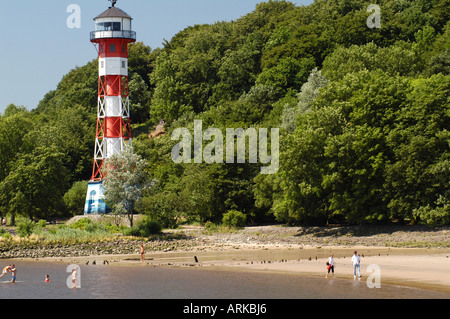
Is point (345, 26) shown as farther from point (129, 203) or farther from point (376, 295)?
point (376, 295)

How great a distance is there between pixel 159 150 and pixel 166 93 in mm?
16494

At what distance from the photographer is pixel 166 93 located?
121 meters

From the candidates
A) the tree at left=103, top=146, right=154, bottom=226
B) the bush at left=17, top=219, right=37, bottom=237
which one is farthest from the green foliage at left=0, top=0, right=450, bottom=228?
the bush at left=17, top=219, right=37, bottom=237

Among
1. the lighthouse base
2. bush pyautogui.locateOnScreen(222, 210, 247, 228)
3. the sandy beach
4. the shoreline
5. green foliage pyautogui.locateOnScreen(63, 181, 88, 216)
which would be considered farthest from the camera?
green foliage pyautogui.locateOnScreen(63, 181, 88, 216)

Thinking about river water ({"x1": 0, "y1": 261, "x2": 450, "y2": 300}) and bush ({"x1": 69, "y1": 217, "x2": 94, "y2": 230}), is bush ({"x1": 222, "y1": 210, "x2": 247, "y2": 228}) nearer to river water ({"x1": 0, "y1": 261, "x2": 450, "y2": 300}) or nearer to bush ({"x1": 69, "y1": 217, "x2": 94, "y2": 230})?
bush ({"x1": 69, "y1": 217, "x2": 94, "y2": 230})

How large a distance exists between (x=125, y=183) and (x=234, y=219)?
477 inches

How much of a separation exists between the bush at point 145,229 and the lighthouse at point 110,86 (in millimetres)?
12183

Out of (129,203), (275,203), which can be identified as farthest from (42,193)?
(275,203)

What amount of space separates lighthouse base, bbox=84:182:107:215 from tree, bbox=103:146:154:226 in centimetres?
648

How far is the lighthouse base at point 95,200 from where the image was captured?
88.1m

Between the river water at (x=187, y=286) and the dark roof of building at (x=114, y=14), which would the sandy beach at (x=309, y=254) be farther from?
the dark roof of building at (x=114, y=14)

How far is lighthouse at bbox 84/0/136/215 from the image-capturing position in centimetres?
8906

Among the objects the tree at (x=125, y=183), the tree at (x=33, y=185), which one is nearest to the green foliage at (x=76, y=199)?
the tree at (x=33, y=185)

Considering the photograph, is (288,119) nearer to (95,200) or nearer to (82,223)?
(95,200)
